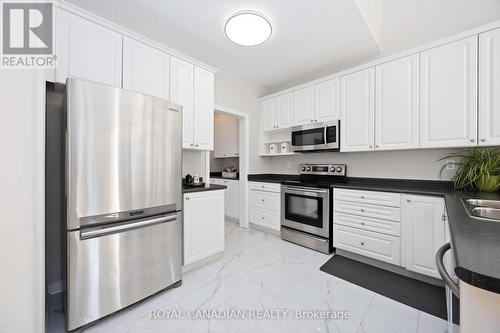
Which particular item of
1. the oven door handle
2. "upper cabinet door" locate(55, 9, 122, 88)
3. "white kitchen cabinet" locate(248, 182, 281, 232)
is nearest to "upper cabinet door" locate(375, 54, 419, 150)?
the oven door handle

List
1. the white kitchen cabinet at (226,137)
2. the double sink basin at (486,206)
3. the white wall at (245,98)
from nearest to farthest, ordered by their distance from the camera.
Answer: the double sink basin at (486,206), the white wall at (245,98), the white kitchen cabinet at (226,137)

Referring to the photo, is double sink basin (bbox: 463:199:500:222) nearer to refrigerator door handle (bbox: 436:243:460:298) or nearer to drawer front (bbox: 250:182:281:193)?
refrigerator door handle (bbox: 436:243:460:298)

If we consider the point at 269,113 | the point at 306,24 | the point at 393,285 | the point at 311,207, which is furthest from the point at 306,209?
the point at 306,24

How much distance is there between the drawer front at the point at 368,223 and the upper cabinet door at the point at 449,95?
0.91 meters

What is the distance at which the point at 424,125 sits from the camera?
83.1 inches

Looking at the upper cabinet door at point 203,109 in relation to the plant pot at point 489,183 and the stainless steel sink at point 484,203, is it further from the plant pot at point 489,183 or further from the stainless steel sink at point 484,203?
the plant pot at point 489,183

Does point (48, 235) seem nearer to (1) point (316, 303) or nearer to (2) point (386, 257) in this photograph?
(1) point (316, 303)

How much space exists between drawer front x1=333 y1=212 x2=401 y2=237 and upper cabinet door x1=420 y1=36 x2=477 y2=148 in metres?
0.91

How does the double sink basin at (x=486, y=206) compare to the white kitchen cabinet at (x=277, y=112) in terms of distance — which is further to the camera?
the white kitchen cabinet at (x=277, y=112)

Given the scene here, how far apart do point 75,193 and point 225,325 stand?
1.36 m

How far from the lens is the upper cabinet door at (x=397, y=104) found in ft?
7.13

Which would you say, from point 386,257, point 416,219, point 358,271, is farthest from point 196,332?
point 416,219

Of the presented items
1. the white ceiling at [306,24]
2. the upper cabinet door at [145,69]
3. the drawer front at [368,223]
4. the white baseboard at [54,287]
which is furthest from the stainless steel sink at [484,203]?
the white baseboard at [54,287]

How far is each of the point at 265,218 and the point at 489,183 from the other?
2.53 metres
